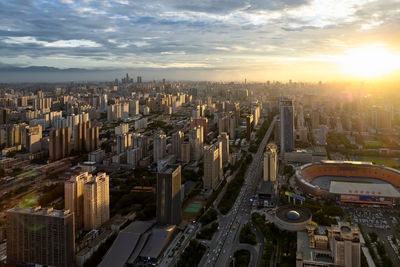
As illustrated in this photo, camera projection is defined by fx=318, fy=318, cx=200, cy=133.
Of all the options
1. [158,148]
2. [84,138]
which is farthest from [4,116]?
[158,148]

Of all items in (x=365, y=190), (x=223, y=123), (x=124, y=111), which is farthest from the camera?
(x=124, y=111)

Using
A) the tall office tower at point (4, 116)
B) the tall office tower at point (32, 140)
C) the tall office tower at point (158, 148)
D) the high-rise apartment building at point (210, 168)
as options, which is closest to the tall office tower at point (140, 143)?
the tall office tower at point (158, 148)

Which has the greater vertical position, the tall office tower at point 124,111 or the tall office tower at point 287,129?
the tall office tower at point 124,111

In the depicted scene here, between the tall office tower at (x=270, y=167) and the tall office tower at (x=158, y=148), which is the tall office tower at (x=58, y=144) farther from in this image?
the tall office tower at (x=270, y=167)

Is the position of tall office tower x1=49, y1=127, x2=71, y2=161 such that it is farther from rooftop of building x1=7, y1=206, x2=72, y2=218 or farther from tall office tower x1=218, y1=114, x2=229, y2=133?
tall office tower x1=218, y1=114, x2=229, y2=133

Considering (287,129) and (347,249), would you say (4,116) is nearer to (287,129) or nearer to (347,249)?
(287,129)

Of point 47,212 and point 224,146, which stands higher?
point 224,146

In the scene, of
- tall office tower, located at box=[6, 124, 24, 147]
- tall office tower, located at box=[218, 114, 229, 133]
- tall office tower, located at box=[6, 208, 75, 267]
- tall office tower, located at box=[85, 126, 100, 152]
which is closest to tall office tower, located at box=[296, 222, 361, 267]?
tall office tower, located at box=[6, 208, 75, 267]
